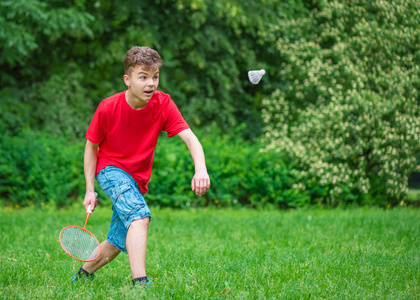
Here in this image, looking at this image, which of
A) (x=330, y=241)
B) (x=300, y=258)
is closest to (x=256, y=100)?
(x=330, y=241)

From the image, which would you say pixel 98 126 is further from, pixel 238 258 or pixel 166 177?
pixel 166 177

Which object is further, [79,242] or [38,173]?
[38,173]

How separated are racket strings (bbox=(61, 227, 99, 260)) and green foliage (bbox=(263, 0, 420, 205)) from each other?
5449 millimetres

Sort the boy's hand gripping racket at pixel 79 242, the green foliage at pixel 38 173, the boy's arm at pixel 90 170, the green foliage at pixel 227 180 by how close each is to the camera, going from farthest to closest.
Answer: the green foliage at pixel 227 180 → the green foliage at pixel 38 173 → the boy's arm at pixel 90 170 → the boy's hand gripping racket at pixel 79 242

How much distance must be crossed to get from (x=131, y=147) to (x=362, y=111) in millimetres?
5737

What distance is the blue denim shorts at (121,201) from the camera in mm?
3148

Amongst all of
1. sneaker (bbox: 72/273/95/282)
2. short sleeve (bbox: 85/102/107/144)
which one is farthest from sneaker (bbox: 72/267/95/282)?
short sleeve (bbox: 85/102/107/144)

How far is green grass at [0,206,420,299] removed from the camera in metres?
3.27

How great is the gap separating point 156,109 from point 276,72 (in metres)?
8.61

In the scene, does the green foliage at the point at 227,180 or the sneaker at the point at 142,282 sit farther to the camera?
the green foliage at the point at 227,180

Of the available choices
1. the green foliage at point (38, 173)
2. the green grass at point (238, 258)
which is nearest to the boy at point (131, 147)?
the green grass at point (238, 258)

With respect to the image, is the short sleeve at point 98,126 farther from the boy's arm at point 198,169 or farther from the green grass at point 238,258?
the green grass at point 238,258

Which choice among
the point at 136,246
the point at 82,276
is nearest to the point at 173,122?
the point at 136,246

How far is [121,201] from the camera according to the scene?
318cm
